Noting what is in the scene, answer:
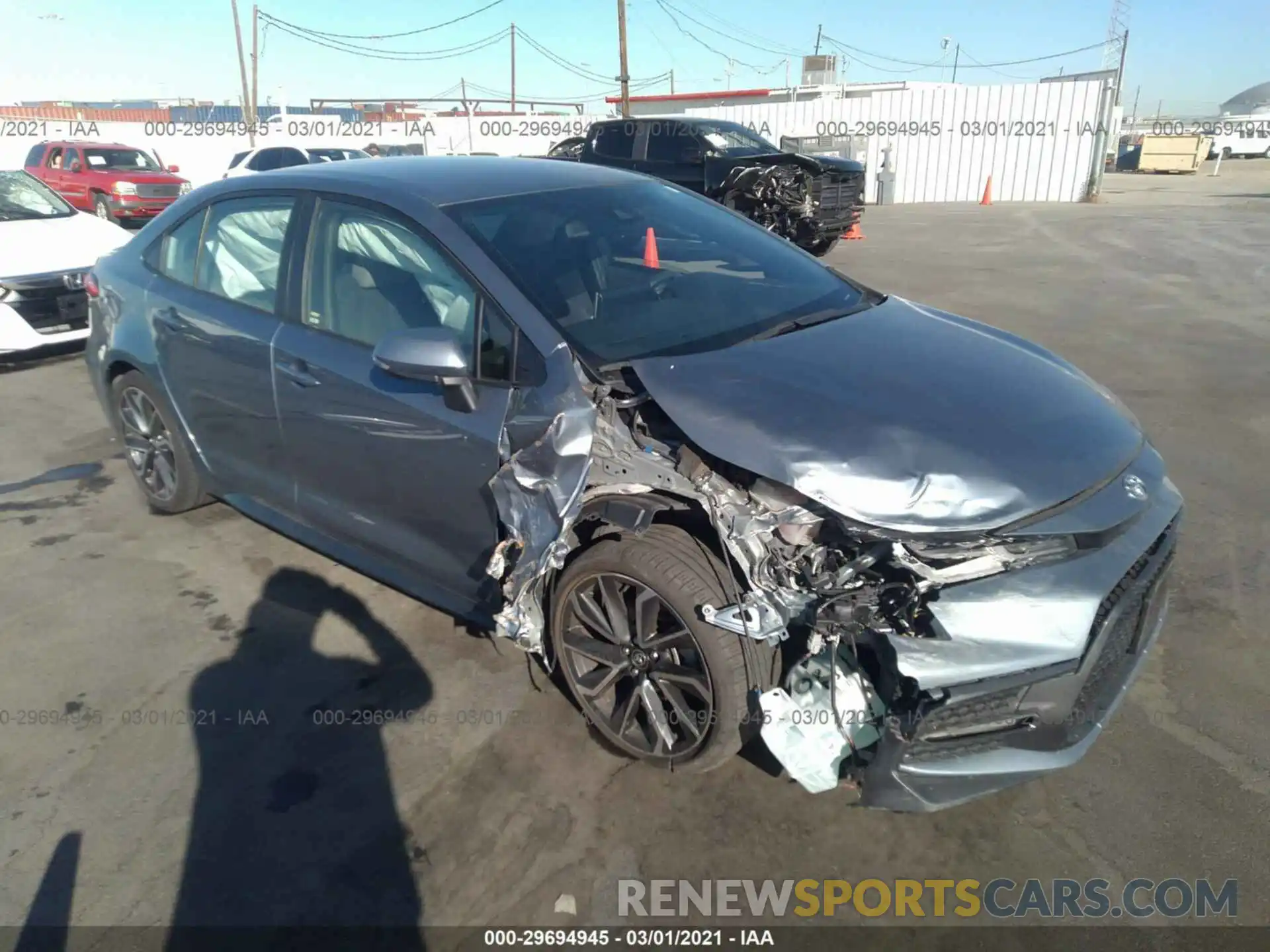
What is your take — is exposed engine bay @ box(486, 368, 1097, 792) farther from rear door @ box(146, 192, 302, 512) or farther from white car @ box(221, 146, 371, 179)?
white car @ box(221, 146, 371, 179)

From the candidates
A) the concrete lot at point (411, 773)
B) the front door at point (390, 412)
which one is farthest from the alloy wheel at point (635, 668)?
the front door at point (390, 412)

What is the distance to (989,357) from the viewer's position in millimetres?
2977

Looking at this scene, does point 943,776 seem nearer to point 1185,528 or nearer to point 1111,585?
point 1111,585

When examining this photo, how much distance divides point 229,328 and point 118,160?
1703 cm

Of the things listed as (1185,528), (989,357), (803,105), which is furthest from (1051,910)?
(803,105)

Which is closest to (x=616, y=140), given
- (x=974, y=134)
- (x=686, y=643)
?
(x=686, y=643)

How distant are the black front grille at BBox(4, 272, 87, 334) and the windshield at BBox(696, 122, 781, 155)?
922cm

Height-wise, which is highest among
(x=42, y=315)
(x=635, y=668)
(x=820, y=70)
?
(x=820, y=70)

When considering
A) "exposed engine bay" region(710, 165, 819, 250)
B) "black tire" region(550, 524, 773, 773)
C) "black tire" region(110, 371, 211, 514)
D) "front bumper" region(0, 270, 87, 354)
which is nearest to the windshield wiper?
"black tire" region(550, 524, 773, 773)

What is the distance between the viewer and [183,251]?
4.12 m

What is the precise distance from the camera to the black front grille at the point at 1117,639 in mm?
2297

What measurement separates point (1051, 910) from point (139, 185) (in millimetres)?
19083

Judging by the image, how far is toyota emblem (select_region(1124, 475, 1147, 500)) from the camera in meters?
2.46

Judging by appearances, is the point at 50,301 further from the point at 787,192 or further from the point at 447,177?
the point at 787,192
